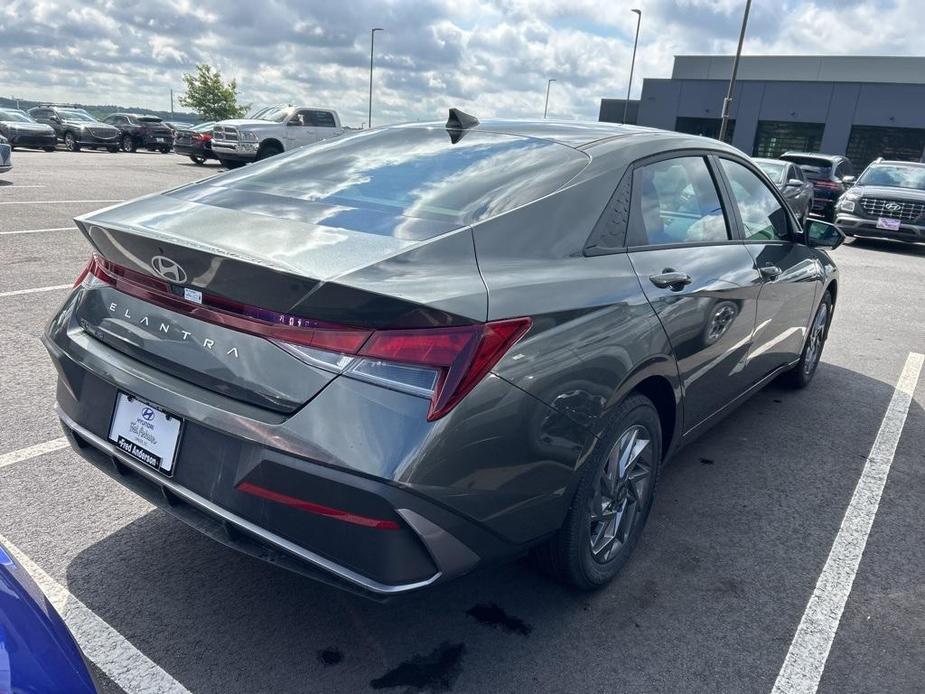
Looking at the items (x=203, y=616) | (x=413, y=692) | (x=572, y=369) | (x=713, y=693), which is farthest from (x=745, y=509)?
(x=203, y=616)

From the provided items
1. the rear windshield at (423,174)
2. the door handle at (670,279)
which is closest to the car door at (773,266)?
the door handle at (670,279)

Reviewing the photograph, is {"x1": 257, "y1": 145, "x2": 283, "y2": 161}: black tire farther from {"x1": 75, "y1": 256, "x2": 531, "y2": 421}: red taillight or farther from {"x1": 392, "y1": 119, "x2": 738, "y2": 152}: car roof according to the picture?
{"x1": 75, "y1": 256, "x2": 531, "y2": 421}: red taillight

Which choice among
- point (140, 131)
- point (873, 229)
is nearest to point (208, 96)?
point (140, 131)

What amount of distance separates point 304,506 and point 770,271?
2758 mm

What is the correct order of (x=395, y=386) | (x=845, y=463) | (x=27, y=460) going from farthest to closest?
(x=845, y=463), (x=27, y=460), (x=395, y=386)

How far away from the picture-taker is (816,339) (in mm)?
5000

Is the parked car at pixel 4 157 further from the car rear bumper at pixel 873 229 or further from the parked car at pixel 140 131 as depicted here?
the parked car at pixel 140 131

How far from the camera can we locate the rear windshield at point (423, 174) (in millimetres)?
2365

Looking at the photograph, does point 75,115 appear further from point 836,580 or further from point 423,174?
point 836,580

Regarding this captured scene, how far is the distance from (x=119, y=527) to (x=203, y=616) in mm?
694

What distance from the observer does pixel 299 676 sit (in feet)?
7.06

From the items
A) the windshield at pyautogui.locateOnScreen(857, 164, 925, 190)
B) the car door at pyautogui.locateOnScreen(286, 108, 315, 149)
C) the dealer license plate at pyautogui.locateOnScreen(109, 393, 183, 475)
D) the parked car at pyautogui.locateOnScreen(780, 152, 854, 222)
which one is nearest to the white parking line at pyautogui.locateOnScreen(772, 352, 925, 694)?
the dealer license plate at pyautogui.locateOnScreen(109, 393, 183, 475)

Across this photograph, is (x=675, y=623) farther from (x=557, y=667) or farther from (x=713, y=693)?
(x=557, y=667)

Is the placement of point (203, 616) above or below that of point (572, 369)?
below
